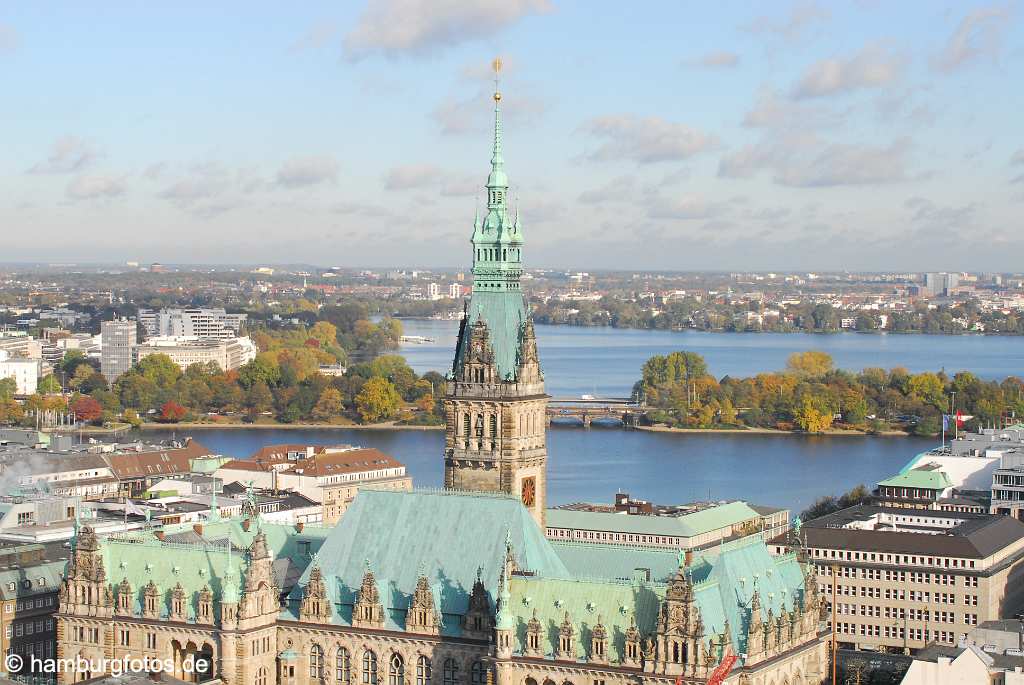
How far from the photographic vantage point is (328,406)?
460 ft

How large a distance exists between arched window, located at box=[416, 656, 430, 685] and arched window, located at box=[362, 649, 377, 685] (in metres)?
1.11

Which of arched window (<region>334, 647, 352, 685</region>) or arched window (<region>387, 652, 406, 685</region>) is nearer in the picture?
arched window (<region>387, 652, 406, 685</region>)

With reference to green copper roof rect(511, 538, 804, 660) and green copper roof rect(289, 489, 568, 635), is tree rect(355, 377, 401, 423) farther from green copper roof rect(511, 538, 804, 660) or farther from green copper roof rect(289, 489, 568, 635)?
green copper roof rect(511, 538, 804, 660)

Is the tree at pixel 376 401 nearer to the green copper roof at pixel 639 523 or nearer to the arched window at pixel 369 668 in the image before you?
the green copper roof at pixel 639 523

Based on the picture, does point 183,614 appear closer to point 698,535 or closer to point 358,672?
point 358,672

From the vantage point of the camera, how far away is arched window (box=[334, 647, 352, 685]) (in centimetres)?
4275

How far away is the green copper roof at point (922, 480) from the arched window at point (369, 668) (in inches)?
1635

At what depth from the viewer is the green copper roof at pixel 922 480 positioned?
3142 inches

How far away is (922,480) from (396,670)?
1680 inches

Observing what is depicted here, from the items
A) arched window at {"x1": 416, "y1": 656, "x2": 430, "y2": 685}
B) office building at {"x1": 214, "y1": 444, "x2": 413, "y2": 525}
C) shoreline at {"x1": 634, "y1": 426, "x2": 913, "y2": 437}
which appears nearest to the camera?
arched window at {"x1": 416, "y1": 656, "x2": 430, "y2": 685}

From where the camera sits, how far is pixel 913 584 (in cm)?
6450

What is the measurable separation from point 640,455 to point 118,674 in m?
73.2

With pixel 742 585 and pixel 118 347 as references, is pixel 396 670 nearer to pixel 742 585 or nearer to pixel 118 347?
pixel 742 585

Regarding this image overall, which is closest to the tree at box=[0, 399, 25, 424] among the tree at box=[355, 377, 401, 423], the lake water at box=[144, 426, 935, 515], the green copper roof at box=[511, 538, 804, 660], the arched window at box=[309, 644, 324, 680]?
the lake water at box=[144, 426, 935, 515]
